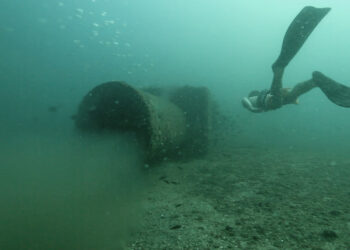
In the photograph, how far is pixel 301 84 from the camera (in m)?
5.84

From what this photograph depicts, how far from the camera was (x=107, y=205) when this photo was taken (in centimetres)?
517

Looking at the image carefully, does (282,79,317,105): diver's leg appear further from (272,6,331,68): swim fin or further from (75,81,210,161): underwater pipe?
(75,81,210,161): underwater pipe

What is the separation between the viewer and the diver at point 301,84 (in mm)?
4586

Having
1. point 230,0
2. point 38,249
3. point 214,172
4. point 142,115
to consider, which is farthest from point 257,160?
point 230,0

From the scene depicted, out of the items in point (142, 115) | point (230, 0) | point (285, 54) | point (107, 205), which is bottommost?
point (107, 205)

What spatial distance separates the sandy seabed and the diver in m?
1.90

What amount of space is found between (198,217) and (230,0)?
106956 mm

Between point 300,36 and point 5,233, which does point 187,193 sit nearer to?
point 5,233

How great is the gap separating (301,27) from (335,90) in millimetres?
1264

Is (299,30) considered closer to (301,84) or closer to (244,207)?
(301,84)

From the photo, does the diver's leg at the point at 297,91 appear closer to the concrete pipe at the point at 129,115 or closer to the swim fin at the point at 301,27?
the swim fin at the point at 301,27

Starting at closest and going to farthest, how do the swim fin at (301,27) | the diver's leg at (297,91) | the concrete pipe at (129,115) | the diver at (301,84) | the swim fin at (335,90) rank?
the swim fin at (335,90) < the diver at (301,84) < the swim fin at (301,27) < the diver's leg at (297,91) < the concrete pipe at (129,115)

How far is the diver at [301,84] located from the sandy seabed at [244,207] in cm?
190

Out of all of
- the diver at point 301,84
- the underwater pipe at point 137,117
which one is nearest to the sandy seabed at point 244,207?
the underwater pipe at point 137,117
